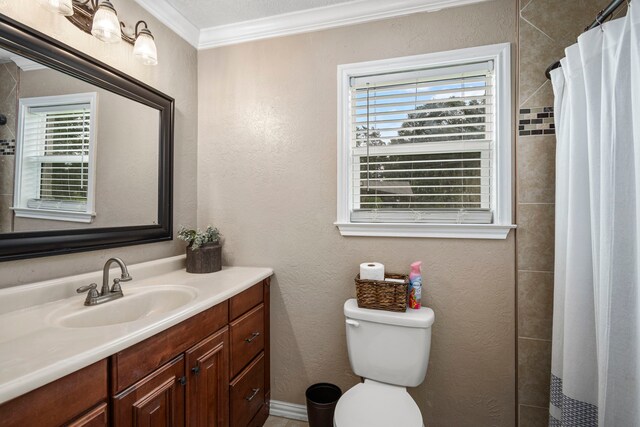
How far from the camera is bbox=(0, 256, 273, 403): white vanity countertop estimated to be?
0.71 meters

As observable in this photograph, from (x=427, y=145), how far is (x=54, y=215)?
5.84 feet

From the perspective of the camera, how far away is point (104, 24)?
128 cm

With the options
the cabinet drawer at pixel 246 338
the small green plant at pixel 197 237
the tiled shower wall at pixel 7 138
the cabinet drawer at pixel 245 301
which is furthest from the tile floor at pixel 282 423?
the tiled shower wall at pixel 7 138

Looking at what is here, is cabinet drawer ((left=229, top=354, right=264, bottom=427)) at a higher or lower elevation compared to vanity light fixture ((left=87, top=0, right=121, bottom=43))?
lower

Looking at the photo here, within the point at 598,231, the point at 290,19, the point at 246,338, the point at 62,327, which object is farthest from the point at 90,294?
the point at 598,231

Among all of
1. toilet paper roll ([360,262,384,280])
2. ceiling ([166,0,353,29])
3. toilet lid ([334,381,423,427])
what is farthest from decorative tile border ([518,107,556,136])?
toilet lid ([334,381,423,427])

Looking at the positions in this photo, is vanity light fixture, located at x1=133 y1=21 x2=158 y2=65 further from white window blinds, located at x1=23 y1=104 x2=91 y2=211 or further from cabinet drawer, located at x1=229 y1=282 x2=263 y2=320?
cabinet drawer, located at x1=229 y1=282 x2=263 y2=320

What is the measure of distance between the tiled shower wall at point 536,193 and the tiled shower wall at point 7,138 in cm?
216

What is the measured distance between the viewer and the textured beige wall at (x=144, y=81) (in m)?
1.17

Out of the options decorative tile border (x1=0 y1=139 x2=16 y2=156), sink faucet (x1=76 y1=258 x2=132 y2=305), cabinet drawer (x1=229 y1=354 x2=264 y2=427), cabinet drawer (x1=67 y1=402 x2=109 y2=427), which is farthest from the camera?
cabinet drawer (x1=229 y1=354 x2=264 y2=427)

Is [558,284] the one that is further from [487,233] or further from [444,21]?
[444,21]

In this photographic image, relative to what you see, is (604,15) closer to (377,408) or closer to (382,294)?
(382,294)

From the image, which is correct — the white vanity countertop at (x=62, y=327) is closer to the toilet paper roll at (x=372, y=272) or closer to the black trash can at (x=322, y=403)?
the toilet paper roll at (x=372, y=272)

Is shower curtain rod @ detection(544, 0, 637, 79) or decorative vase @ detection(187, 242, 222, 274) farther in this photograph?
decorative vase @ detection(187, 242, 222, 274)
